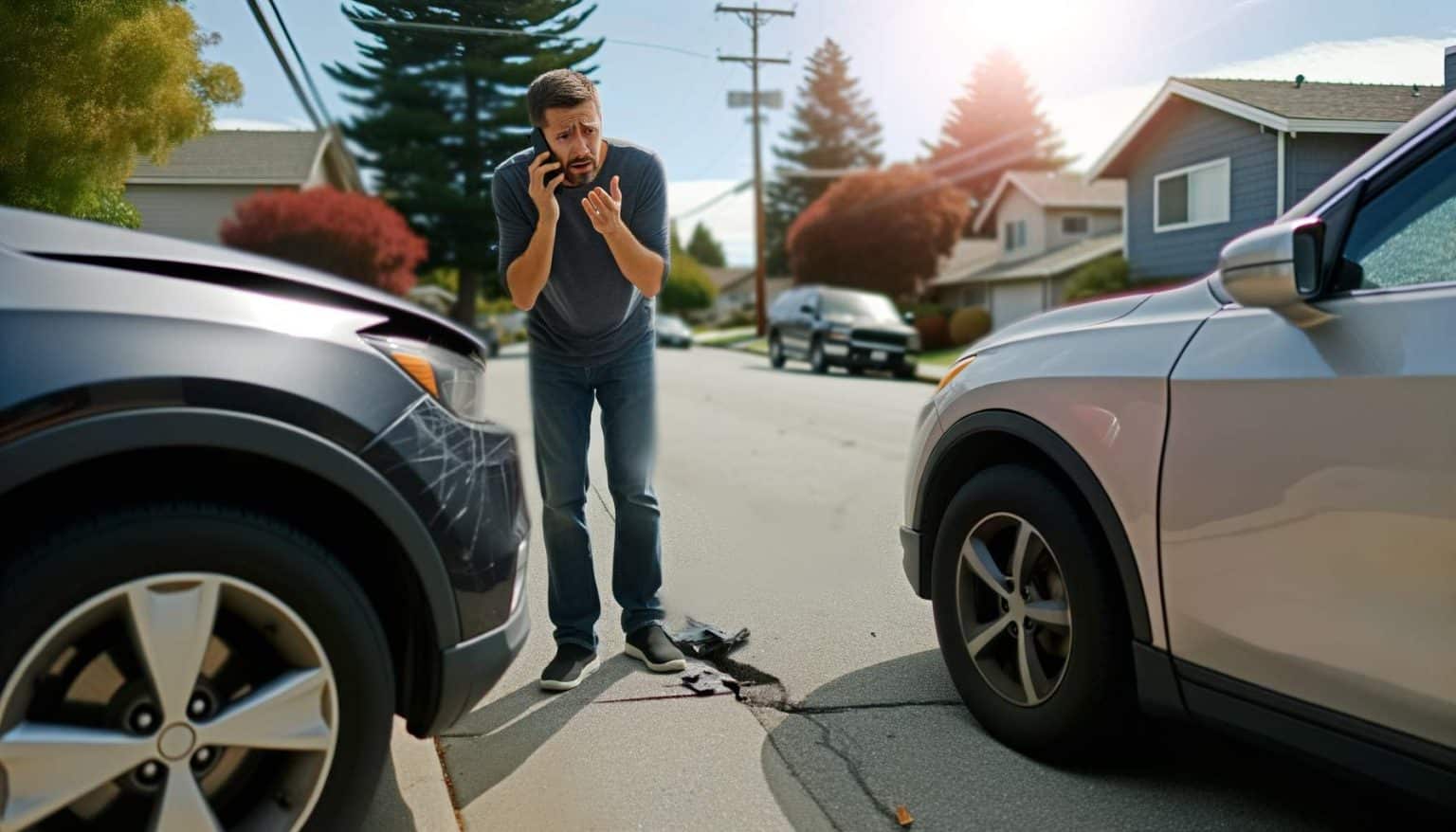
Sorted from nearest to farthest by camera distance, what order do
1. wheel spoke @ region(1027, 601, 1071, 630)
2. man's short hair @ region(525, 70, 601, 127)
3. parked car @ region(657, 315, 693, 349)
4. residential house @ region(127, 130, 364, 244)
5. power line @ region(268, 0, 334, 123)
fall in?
wheel spoke @ region(1027, 601, 1071, 630) < man's short hair @ region(525, 70, 601, 127) < power line @ region(268, 0, 334, 123) < residential house @ region(127, 130, 364, 244) < parked car @ region(657, 315, 693, 349)

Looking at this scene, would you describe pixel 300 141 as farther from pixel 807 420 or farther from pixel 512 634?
pixel 807 420

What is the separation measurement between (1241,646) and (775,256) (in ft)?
243

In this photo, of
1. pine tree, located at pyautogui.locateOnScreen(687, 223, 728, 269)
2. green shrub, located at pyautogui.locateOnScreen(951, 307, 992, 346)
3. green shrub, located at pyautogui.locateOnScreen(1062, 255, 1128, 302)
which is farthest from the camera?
pine tree, located at pyautogui.locateOnScreen(687, 223, 728, 269)

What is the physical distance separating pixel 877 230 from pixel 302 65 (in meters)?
37.2

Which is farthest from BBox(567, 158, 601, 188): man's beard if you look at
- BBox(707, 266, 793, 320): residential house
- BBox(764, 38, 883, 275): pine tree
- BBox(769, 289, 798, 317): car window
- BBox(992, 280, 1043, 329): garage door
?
BBox(707, 266, 793, 320): residential house

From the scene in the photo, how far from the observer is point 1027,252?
3934 cm

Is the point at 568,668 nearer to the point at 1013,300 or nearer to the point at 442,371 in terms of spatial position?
the point at 442,371

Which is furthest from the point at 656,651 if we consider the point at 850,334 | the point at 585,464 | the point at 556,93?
the point at 850,334

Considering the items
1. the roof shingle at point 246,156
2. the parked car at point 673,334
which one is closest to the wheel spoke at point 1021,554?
the roof shingle at point 246,156

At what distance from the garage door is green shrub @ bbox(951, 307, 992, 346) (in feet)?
8.83

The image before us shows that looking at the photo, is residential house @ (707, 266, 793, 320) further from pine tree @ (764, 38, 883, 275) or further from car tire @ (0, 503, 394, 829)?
car tire @ (0, 503, 394, 829)

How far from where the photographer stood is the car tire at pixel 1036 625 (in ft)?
9.45

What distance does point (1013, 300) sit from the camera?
37.5 meters

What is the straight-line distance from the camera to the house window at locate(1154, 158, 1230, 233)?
18.1ft
